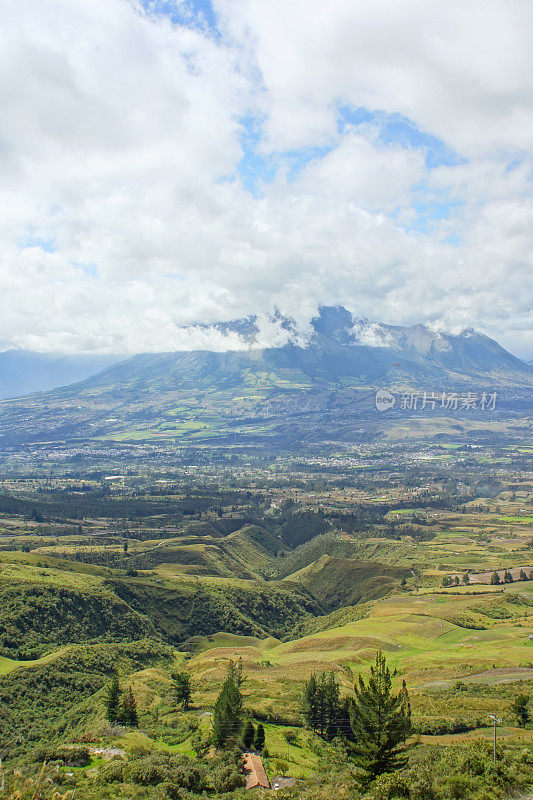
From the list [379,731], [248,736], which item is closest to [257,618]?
[248,736]

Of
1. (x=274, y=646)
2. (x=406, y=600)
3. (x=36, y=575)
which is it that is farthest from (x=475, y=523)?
(x=36, y=575)

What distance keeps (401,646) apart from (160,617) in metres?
31.3

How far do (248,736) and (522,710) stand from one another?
16085mm

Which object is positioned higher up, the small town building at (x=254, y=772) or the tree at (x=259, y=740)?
the small town building at (x=254, y=772)

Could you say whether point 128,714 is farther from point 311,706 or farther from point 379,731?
point 379,731

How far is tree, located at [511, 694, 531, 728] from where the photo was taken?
106 ft

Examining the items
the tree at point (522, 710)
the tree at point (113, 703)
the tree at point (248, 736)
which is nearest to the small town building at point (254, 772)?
the tree at point (248, 736)

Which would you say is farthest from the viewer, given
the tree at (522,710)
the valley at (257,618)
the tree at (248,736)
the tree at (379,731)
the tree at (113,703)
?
the tree at (113,703)

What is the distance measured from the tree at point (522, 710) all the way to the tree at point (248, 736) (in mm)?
15349

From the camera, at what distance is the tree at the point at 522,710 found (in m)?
32.4

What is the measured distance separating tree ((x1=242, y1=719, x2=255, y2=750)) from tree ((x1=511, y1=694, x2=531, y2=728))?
50.4ft

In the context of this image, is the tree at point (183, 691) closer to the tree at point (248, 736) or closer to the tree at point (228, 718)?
the tree at point (228, 718)

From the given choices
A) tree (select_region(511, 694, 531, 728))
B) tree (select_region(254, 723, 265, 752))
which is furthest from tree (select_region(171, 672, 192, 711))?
tree (select_region(511, 694, 531, 728))

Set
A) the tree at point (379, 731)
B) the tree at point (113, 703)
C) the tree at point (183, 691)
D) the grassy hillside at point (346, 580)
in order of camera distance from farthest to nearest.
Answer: the grassy hillside at point (346, 580) → the tree at point (183, 691) → the tree at point (113, 703) → the tree at point (379, 731)
